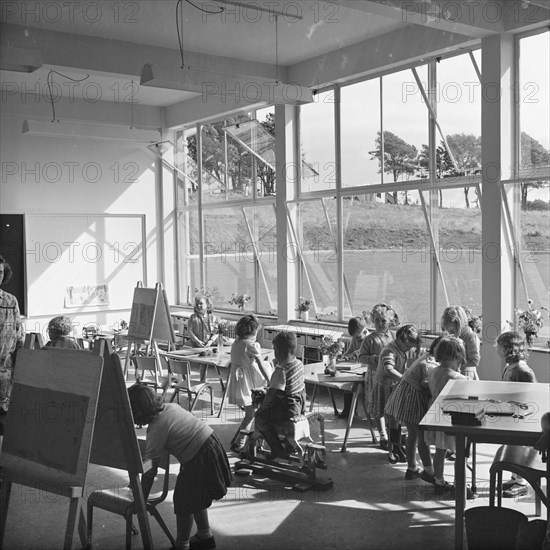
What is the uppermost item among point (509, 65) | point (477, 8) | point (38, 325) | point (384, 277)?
point (477, 8)

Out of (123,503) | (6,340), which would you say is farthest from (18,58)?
(123,503)

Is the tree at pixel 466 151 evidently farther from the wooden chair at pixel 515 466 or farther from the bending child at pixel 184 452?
the bending child at pixel 184 452

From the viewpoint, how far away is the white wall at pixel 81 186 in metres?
12.9

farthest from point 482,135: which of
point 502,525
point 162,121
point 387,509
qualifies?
point 162,121

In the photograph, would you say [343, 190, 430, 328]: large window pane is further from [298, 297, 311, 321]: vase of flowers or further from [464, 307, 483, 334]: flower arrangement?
[464, 307, 483, 334]: flower arrangement

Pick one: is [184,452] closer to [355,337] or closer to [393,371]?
[393,371]

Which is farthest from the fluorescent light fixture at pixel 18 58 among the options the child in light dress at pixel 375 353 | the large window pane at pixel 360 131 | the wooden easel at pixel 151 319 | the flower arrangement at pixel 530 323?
the flower arrangement at pixel 530 323

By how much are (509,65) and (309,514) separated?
563 centimetres

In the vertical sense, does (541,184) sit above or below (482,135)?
below

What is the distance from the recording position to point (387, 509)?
5316 millimetres

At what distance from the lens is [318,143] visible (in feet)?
36.5

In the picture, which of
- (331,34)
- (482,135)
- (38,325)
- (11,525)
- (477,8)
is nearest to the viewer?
(11,525)

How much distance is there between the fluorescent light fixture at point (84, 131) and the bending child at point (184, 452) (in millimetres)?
7916

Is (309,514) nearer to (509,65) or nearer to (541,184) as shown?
(541,184)
